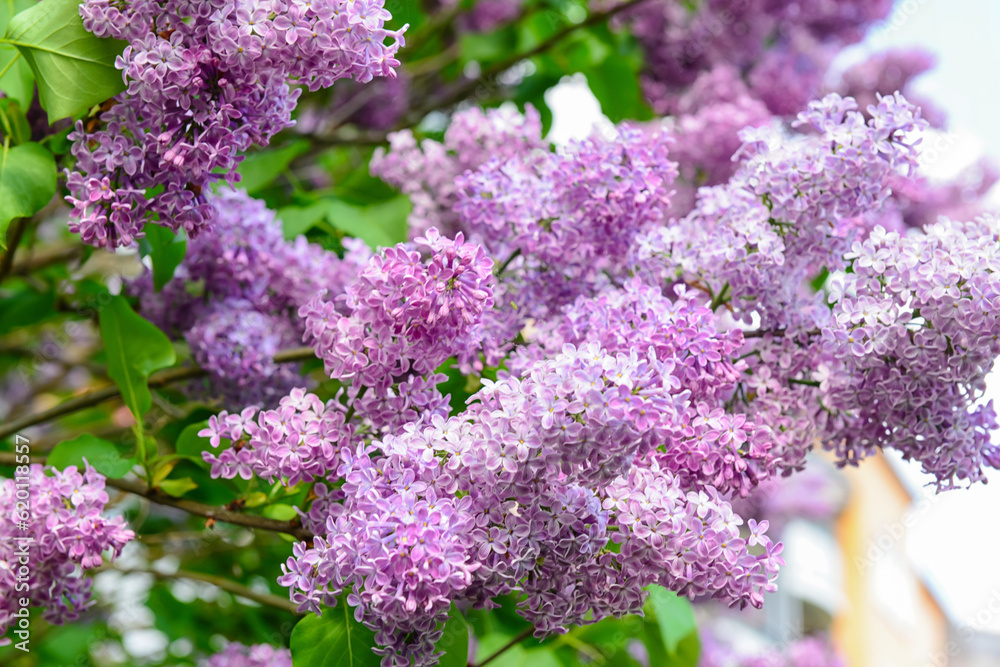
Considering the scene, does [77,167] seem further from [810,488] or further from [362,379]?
[810,488]

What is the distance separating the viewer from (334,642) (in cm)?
104

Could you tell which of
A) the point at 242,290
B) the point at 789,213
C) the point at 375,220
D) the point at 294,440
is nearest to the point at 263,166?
the point at 375,220

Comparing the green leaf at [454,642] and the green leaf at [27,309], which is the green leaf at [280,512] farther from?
the green leaf at [27,309]

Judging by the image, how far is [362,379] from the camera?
106cm

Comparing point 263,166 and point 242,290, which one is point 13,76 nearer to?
point 242,290

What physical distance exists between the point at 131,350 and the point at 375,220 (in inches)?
20.5

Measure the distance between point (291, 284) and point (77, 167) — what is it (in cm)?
47

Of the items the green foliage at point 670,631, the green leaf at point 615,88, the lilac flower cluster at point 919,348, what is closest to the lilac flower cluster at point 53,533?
the green foliage at point 670,631

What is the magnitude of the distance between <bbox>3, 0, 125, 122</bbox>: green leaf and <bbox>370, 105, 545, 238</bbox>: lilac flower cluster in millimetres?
641

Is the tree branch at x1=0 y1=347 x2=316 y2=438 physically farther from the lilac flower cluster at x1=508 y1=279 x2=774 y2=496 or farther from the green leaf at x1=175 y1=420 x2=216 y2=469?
the lilac flower cluster at x1=508 y1=279 x2=774 y2=496

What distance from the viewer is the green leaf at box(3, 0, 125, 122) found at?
1082 mm

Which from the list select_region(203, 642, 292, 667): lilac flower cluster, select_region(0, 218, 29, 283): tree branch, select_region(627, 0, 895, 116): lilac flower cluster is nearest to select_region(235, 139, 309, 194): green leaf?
select_region(0, 218, 29, 283): tree branch

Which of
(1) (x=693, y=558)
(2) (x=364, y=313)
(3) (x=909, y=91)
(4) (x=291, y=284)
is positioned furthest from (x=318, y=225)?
(3) (x=909, y=91)

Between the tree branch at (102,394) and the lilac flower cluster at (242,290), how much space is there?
0.04 m
